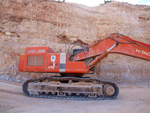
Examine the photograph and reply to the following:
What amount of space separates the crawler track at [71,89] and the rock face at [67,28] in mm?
3104

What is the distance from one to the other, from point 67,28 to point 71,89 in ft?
22.7

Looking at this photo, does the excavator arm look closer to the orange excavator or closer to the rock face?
the orange excavator

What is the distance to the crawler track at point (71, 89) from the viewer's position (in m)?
5.53

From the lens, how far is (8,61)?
8.77 meters

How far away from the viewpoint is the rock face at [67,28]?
938 cm

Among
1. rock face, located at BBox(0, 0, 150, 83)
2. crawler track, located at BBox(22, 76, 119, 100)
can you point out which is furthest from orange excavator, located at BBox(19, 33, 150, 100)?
rock face, located at BBox(0, 0, 150, 83)

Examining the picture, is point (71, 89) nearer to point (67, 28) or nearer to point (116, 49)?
point (116, 49)

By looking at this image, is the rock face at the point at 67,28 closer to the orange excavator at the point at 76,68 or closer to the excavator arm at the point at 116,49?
the orange excavator at the point at 76,68

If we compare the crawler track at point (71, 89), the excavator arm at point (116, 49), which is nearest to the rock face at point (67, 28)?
the crawler track at point (71, 89)

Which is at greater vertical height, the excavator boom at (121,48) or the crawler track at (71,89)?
the excavator boom at (121,48)

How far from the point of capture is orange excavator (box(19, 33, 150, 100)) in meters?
5.57

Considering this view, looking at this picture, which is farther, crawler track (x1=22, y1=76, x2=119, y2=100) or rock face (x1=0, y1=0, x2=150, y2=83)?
rock face (x1=0, y1=0, x2=150, y2=83)

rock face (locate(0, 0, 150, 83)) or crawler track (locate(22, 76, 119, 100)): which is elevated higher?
rock face (locate(0, 0, 150, 83))

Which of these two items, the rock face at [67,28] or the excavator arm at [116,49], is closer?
the excavator arm at [116,49]
